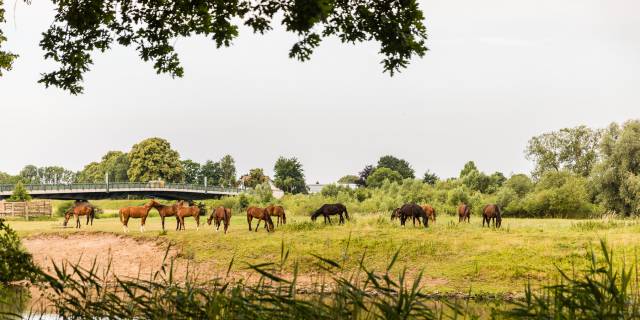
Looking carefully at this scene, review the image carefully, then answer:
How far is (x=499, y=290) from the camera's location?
25.9 meters

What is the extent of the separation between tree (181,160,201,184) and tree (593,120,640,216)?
385 ft

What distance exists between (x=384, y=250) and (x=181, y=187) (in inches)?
3938

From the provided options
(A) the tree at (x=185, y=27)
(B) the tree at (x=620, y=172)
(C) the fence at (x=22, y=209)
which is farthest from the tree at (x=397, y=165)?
(A) the tree at (x=185, y=27)

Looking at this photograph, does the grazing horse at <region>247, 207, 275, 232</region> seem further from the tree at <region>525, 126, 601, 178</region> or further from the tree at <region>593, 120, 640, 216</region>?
the tree at <region>525, 126, 601, 178</region>

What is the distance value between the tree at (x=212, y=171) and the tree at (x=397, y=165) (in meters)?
42.0

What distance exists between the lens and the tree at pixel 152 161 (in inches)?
5177

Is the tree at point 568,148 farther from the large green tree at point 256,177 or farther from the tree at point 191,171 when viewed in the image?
the tree at point 191,171

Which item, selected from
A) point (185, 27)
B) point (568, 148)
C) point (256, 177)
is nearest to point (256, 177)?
point (256, 177)

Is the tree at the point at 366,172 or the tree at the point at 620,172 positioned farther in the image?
the tree at the point at 366,172

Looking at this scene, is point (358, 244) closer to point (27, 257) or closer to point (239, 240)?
point (239, 240)

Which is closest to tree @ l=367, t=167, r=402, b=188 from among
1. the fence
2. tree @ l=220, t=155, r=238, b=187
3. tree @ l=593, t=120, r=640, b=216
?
tree @ l=220, t=155, r=238, b=187

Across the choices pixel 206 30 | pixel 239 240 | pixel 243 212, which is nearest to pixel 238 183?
pixel 243 212

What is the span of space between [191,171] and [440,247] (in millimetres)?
146858

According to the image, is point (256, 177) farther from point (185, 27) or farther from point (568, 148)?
point (185, 27)
